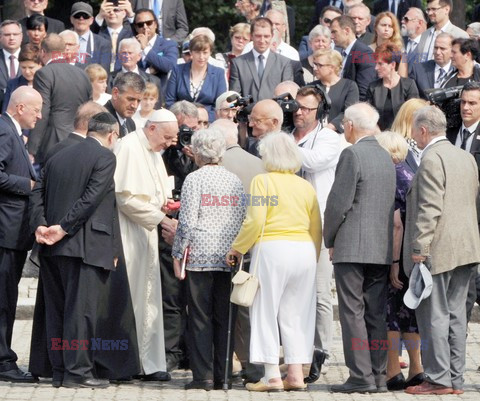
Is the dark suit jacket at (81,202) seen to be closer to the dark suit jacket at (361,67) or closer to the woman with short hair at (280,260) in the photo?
the woman with short hair at (280,260)

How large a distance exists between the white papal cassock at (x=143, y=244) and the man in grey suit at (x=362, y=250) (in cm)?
152

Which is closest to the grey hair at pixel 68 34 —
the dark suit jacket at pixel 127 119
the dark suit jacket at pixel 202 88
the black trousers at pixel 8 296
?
the dark suit jacket at pixel 202 88

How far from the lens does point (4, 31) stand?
1592 cm

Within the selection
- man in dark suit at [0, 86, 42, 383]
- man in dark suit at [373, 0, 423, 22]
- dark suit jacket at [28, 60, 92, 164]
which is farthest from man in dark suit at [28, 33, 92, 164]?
man in dark suit at [373, 0, 423, 22]

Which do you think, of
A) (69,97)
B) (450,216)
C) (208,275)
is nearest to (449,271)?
(450,216)

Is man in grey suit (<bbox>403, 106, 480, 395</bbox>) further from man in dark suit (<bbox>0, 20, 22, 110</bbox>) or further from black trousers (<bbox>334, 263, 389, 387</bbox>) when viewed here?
man in dark suit (<bbox>0, 20, 22, 110</bbox>)

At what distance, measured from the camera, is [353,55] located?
16.1 metres

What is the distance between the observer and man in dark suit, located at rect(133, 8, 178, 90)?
16.3 meters

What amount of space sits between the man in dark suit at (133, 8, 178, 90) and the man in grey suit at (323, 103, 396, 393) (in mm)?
6592

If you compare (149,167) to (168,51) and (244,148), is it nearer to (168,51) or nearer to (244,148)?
(244,148)

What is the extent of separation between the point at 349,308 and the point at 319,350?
0.71 metres

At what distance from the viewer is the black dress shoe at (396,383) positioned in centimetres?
1022

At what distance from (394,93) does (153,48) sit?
3.51m

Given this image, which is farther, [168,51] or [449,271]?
[168,51]
